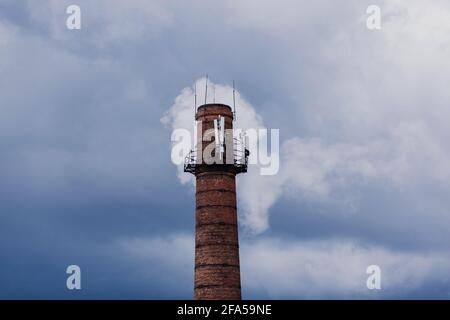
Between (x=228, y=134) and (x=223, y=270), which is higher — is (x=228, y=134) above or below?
above

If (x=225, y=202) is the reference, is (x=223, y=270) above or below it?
below

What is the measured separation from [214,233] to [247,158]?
4318 millimetres
